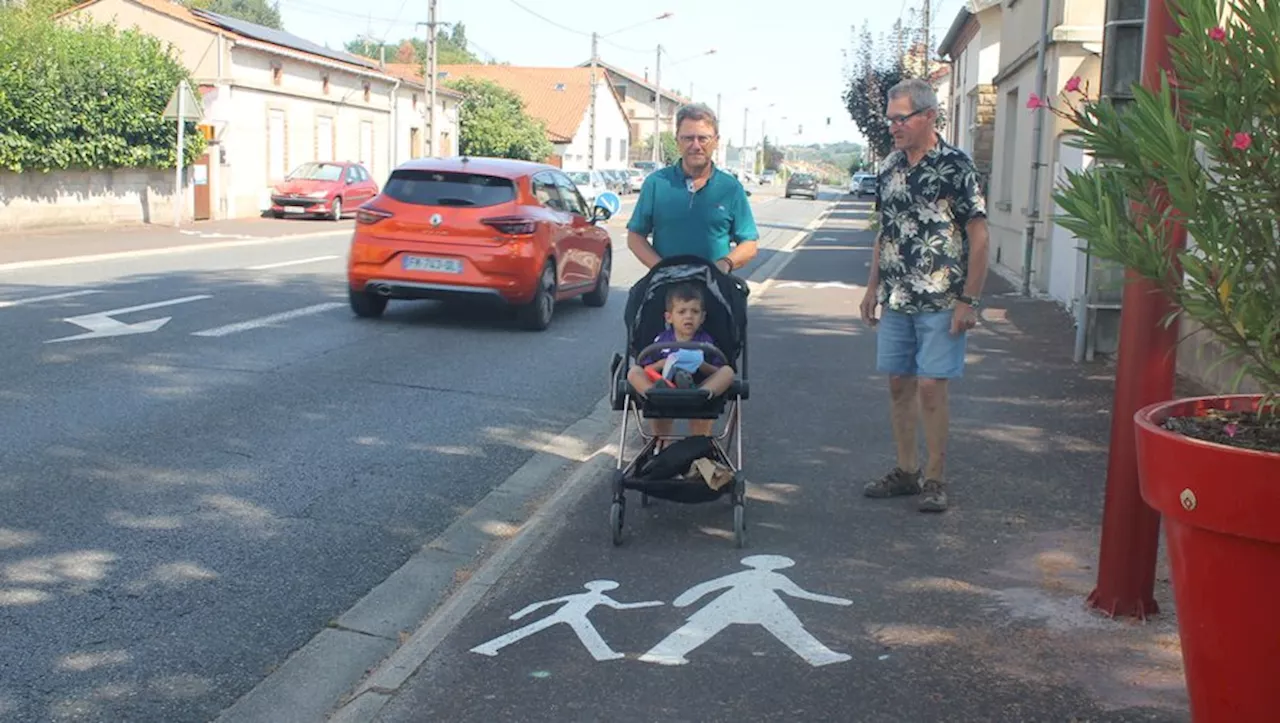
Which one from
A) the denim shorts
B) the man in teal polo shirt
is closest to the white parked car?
the man in teal polo shirt

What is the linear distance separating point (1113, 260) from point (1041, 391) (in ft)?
22.3

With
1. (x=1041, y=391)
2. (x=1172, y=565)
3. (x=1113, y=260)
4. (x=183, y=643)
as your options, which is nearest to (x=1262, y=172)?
(x=1113, y=260)

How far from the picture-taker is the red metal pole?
168 inches

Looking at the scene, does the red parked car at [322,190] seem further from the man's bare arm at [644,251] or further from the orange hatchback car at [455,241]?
the man's bare arm at [644,251]

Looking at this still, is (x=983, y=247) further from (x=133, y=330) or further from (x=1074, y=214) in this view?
(x=133, y=330)

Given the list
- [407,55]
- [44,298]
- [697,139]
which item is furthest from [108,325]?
[407,55]

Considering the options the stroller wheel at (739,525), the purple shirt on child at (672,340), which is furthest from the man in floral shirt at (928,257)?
the stroller wheel at (739,525)

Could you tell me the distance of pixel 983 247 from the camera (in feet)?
20.1

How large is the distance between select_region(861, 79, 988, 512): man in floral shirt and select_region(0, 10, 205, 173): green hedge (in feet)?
74.6

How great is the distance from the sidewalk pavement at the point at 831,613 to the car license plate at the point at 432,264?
564 centimetres

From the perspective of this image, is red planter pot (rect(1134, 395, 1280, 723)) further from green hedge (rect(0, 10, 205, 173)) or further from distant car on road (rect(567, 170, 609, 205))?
distant car on road (rect(567, 170, 609, 205))

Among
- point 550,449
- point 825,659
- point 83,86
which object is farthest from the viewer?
point 83,86

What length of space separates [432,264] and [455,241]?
12.4 inches

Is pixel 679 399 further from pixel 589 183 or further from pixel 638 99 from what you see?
pixel 638 99
